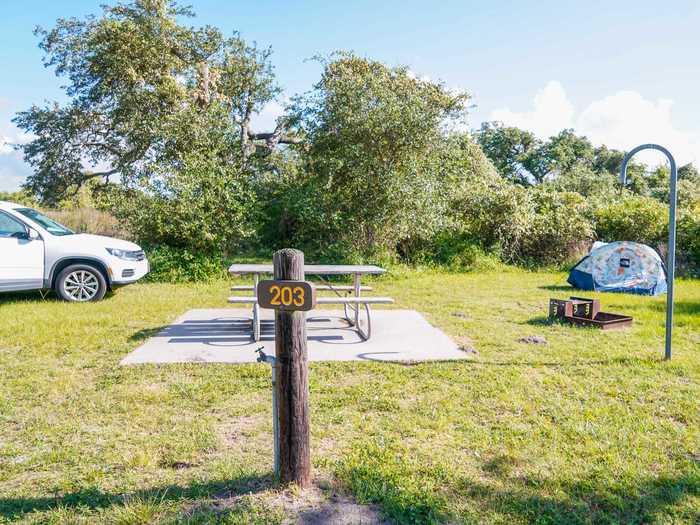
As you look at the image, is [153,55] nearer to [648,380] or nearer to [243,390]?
[243,390]

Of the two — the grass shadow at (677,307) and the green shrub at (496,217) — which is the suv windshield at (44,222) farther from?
the grass shadow at (677,307)

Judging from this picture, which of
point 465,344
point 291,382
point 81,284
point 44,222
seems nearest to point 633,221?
point 465,344

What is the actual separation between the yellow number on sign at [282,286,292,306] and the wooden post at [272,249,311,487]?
0.34 ft

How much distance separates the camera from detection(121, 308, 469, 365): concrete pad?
5.49 metres

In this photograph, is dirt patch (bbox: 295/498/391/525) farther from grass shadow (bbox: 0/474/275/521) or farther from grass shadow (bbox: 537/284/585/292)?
grass shadow (bbox: 537/284/585/292)

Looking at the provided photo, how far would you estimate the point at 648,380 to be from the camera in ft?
15.6

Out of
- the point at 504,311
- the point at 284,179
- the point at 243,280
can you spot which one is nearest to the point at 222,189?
the point at 243,280

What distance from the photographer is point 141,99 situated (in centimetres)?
1602

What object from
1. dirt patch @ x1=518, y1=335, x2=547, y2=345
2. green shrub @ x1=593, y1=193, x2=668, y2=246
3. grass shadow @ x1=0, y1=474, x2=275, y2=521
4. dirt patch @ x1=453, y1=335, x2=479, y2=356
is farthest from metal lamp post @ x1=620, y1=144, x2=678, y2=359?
green shrub @ x1=593, y1=193, x2=668, y2=246

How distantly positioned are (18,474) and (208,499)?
119cm

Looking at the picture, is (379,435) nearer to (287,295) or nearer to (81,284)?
(287,295)

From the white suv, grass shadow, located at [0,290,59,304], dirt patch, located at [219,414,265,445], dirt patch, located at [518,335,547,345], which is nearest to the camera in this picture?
dirt patch, located at [219,414,265,445]

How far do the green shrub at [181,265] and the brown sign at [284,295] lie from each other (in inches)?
355

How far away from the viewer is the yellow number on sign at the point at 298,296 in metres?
2.73
